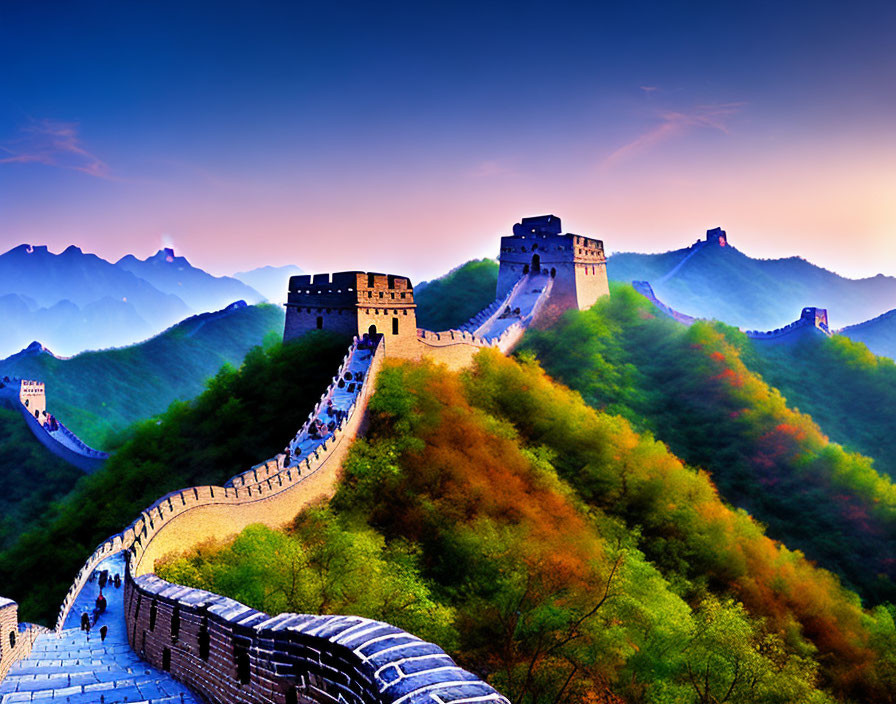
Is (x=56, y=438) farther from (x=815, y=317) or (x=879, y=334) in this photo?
(x=879, y=334)

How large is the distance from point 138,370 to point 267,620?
6384 cm

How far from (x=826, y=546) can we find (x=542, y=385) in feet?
38.1

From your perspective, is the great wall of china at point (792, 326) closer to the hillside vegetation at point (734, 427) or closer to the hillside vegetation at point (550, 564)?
the hillside vegetation at point (734, 427)

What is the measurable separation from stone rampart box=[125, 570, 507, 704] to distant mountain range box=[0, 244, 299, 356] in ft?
425

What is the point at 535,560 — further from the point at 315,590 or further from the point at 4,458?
the point at 4,458

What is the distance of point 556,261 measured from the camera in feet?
123

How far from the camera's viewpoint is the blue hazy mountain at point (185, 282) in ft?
546

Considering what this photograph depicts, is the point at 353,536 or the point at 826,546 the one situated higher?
the point at 353,536

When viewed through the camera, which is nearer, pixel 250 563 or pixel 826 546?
pixel 250 563

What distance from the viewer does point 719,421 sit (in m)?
30.8

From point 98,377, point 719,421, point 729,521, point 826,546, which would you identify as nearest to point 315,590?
point 729,521

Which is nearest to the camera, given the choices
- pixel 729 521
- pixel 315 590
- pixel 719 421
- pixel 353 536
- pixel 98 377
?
pixel 315 590

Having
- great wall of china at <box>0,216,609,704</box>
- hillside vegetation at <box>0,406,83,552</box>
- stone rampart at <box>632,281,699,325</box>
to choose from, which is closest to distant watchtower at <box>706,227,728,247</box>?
stone rampart at <box>632,281,699,325</box>

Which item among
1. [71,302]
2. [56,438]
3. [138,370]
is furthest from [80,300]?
[56,438]
